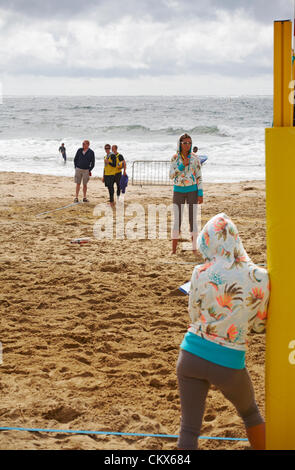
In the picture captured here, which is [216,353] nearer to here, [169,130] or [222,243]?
[222,243]

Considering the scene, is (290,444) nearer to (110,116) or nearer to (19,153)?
(19,153)

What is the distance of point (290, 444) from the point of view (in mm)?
3023

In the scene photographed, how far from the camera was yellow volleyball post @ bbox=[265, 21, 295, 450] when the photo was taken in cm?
289

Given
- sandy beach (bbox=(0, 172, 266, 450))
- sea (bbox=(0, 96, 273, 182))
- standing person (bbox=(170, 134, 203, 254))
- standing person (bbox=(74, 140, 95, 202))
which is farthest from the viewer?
sea (bbox=(0, 96, 273, 182))

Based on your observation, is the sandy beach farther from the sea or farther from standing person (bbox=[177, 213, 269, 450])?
the sea

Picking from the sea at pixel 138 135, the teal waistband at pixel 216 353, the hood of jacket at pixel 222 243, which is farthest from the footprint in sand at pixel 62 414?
the sea at pixel 138 135

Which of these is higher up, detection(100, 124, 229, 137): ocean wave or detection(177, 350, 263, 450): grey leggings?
detection(100, 124, 229, 137): ocean wave

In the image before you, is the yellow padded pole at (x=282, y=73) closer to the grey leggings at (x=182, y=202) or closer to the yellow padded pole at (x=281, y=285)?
the yellow padded pole at (x=281, y=285)

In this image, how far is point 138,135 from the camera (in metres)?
44.9

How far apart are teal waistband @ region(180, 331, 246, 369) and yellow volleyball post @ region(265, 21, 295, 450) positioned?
0.69 feet

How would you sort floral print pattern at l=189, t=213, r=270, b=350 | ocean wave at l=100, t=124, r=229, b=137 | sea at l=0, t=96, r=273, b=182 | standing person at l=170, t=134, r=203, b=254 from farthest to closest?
ocean wave at l=100, t=124, r=229, b=137
sea at l=0, t=96, r=273, b=182
standing person at l=170, t=134, r=203, b=254
floral print pattern at l=189, t=213, r=270, b=350

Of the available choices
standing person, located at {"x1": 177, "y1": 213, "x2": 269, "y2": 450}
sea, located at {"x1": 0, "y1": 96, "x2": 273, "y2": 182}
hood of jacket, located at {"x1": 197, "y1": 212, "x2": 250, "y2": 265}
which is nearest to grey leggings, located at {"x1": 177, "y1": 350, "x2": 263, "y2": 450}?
standing person, located at {"x1": 177, "y1": 213, "x2": 269, "y2": 450}
